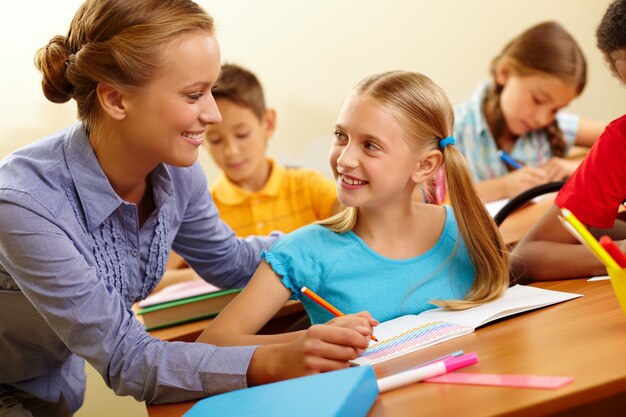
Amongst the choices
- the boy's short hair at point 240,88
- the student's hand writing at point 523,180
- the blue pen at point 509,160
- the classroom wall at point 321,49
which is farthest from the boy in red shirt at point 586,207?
the classroom wall at point 321,49

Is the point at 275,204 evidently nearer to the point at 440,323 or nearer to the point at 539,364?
the point at 440,323

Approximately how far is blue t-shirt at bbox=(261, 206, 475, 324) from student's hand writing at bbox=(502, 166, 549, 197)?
103 centimetres

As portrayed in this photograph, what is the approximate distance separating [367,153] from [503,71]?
5.00 feet

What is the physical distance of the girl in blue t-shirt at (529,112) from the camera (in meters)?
2.55

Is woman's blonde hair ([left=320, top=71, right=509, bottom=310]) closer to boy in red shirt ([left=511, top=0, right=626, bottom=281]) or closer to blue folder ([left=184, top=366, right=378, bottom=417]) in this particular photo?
boy in red shirt ([left=511, top=0, right=626, bottom=281])

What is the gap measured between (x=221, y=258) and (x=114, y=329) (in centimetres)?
51

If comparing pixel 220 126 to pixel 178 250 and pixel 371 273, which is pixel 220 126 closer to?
pixel 178 250

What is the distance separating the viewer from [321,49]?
2.77 meters

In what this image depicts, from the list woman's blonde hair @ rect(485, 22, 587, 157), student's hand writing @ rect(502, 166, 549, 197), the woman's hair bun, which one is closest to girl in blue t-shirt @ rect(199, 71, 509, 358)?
the woman's hair bun

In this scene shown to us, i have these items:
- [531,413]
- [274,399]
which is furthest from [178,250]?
[531,413]

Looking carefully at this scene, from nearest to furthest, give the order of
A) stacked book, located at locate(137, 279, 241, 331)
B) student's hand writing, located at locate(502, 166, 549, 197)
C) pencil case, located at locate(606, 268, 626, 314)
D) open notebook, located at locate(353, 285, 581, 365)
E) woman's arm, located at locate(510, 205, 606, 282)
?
pencil case, located at locate(606, 268, 626, 314) → open notebook, located at locate(353, 285, 581, 365) → woman's arm, located at locate(510, 205, 606, 282) → stacked book, located at locate(137, 279, 241, 331) → student's hand writing, located at locate(502, 166, 549, 197)

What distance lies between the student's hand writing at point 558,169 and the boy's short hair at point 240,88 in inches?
36.4

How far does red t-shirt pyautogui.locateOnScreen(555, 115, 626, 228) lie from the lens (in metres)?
1.34

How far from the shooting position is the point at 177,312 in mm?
1593
